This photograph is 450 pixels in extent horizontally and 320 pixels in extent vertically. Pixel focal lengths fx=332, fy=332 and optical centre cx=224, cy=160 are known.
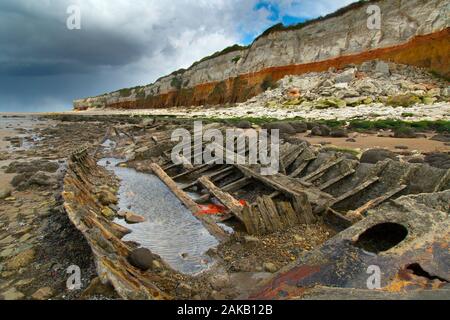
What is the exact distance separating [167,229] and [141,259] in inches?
81.7

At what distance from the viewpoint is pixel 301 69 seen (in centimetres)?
3750

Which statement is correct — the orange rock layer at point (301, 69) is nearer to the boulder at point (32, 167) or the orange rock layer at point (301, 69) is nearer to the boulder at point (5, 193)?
the boulder at point (32, 167)

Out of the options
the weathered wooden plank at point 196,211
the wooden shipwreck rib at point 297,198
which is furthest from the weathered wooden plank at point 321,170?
the weathered wooden plank at point 196,211

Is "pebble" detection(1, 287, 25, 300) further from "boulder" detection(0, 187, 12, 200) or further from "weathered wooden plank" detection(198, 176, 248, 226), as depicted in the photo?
"boulder" detection(0, 187, 12, 200)

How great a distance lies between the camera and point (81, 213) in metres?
4.89

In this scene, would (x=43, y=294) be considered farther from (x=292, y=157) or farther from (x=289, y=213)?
(x=292, y=157)

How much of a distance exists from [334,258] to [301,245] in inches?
59.2

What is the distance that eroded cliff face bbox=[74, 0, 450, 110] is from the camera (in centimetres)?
2778

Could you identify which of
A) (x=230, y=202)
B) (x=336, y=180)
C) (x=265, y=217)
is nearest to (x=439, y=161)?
(x=336, y=180)

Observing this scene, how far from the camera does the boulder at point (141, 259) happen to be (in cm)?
466

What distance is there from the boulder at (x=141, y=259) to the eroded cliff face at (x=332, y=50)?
2958 cm

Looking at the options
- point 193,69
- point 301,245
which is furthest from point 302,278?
point 193,69

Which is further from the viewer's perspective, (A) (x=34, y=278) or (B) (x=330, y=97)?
(B) (x=330, y=97)
